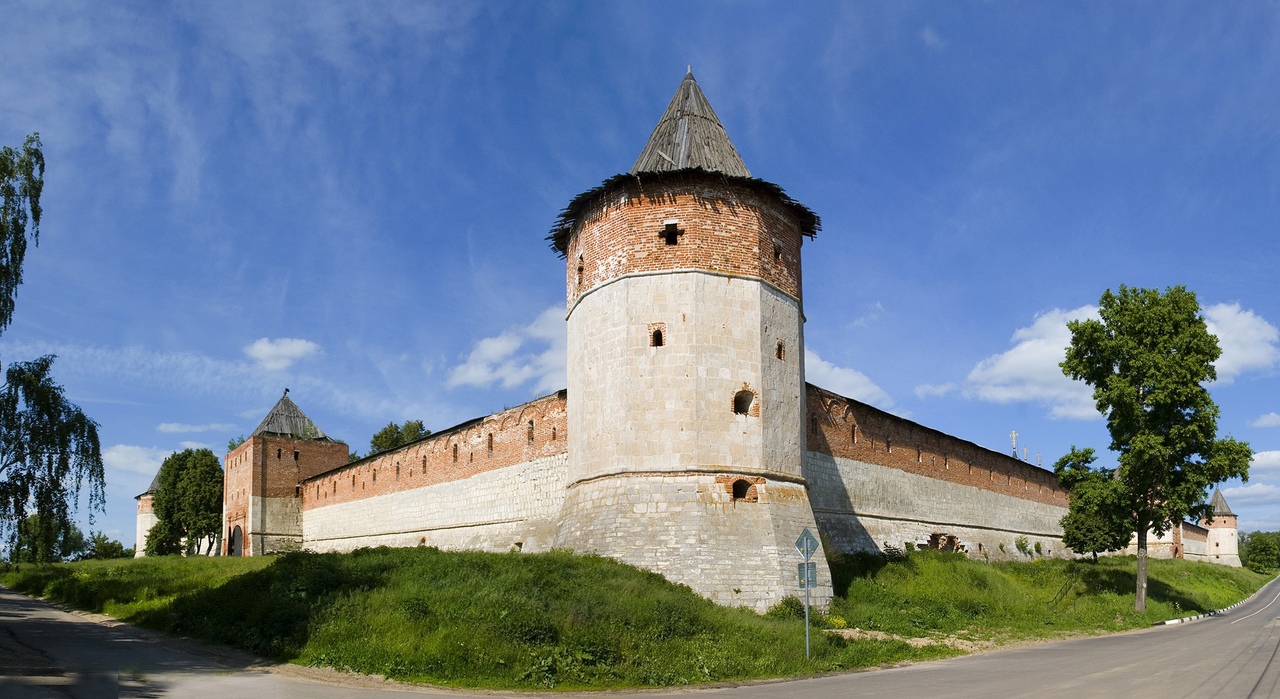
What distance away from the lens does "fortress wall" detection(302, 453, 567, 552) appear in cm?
2519

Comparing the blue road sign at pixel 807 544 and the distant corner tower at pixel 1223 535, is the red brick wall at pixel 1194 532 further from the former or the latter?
the blue road sign at pixel 807 544

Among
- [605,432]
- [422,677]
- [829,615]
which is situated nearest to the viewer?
[422,677]

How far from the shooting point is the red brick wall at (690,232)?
2058cm

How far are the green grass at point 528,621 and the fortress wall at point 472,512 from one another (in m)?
5.91

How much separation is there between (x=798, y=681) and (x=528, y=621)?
13.4 ft

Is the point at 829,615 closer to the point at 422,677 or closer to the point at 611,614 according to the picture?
the point at 611,614

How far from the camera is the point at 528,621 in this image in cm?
1364

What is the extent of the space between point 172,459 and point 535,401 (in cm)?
3520

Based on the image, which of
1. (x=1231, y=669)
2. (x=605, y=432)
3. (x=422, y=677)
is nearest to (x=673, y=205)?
(x=605, y=432)

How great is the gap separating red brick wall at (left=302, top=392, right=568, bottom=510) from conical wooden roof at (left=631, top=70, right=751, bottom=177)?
751cm

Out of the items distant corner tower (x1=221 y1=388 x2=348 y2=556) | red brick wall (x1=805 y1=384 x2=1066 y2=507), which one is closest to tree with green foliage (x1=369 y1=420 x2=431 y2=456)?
distant corner tower (x1=221 y1=388 x2=348 y2=556)

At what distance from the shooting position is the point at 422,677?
12.5 m

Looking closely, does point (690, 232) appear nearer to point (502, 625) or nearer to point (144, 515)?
point (502, 625)

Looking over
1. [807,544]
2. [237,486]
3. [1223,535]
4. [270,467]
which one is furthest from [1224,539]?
[807,544]
